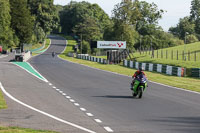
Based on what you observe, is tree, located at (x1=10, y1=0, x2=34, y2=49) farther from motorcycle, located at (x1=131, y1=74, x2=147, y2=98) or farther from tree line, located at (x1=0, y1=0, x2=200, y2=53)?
motorcycle, located at (x1=131, y1=74, x2=147, y2=98)

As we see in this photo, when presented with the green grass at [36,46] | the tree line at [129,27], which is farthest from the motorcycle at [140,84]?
the green grass at [36,46]

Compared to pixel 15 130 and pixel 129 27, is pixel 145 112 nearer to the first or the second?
pixel 15 130

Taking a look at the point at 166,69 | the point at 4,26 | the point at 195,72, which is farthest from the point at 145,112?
the point at 4,26

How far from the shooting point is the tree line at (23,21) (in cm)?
10775

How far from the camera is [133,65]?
5538 cm

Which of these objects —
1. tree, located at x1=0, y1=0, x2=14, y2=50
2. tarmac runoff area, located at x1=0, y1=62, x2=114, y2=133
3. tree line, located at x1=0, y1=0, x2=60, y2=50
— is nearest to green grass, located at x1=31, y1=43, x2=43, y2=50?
tree line, located at x1=0, y1=0, x2=60, y2=50

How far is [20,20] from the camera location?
125750 millimetres

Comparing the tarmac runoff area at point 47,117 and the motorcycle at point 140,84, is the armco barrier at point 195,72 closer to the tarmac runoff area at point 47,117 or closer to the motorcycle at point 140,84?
the motorcycle at point 140,84

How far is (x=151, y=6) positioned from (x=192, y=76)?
375ft

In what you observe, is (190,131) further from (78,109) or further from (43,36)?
(43,36)

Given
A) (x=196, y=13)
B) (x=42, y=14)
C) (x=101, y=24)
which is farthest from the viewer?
(x=101, y=24)

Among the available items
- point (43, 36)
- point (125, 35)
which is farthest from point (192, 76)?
point (43, 36)

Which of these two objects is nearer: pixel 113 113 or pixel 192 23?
pixel 113 113

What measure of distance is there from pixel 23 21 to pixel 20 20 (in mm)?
915
